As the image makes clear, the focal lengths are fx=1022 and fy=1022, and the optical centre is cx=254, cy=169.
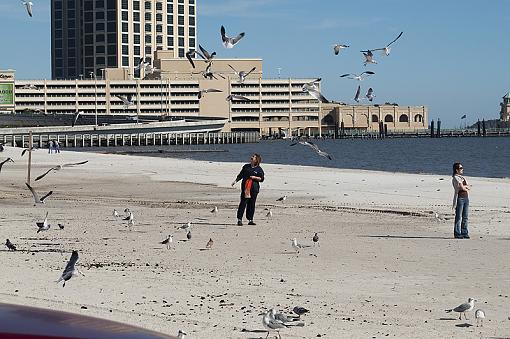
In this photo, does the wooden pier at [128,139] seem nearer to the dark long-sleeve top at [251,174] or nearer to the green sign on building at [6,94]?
the green sign on building at [6,94]

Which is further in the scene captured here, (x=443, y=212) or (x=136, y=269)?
(x=443, y=212)

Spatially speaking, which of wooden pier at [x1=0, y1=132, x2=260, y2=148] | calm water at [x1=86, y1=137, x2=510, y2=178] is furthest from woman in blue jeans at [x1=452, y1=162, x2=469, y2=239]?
wooden pier at [x1=0, y1=132, x2=260, y2=148]

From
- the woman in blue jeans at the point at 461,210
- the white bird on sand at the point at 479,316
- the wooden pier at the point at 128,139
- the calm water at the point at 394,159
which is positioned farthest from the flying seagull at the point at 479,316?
the wooden pier at the point at 128,139

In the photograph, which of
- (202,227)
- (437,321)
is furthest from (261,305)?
(202,227)

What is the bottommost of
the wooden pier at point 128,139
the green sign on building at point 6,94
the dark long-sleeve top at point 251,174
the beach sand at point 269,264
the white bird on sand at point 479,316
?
the wooden pier at point 128,139

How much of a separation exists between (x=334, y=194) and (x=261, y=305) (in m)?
20.8

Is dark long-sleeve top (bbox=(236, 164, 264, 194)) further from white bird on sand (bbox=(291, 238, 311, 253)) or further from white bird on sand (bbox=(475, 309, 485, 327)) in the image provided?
white bird on sand (bbox=(475, 309, 485, 327))

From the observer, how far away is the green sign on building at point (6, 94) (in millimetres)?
188500

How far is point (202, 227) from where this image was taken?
66.6 feet

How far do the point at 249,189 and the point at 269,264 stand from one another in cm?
681

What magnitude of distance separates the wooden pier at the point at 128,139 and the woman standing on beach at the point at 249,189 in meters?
105

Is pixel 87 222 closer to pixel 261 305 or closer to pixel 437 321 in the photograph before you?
pixel 261 305

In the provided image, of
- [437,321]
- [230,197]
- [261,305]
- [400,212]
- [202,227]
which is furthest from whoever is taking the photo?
[230,197]

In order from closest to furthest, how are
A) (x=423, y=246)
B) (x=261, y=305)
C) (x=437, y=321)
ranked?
(x=437, y=321)
(x=261, y=305)
(x=423, y=246)
